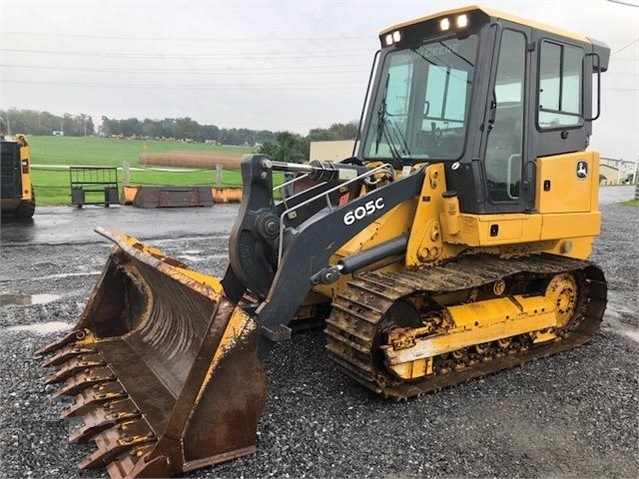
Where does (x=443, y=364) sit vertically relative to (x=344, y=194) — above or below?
below

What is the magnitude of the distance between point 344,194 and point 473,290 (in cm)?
149

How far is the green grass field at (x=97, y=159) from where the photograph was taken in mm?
25062

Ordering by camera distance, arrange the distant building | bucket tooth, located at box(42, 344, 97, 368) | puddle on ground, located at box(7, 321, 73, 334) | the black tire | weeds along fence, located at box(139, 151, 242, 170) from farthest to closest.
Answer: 1. the distant building
2. weeds along fence, located at box(139, 151, 242, 170)
3. the black tire
4. puddle on ground, located at box(7, 321, 73, 334)
5. bucket tooth, located at box(42, 344, 97, 368)

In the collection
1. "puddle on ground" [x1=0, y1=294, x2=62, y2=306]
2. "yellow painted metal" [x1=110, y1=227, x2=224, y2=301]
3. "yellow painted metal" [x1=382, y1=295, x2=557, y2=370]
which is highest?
"yellow painted metal" [x1=110, y1=227, x2=224, y2=301]

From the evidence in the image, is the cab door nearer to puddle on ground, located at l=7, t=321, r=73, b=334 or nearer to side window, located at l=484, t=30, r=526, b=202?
side window, located at l=484, t=30, r=526, b=202

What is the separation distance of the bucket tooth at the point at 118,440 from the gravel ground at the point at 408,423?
8 centimetres

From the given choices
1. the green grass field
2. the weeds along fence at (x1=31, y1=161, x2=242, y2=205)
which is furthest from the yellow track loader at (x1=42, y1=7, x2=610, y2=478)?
the weeds along fence at (x1=31, y1=161, x2=242, y2=205)

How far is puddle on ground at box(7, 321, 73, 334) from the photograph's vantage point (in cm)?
563

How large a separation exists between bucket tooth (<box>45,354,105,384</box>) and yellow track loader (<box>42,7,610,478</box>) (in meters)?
0.02

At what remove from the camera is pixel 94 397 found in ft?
12.3

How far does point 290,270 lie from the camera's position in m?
3.99

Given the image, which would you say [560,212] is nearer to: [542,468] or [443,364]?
[443,364]

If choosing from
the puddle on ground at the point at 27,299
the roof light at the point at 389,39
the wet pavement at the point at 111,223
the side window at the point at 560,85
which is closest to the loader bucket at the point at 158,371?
the puddle on ground at the point at 27,299

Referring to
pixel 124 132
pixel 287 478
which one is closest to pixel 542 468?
pixel 287 478
